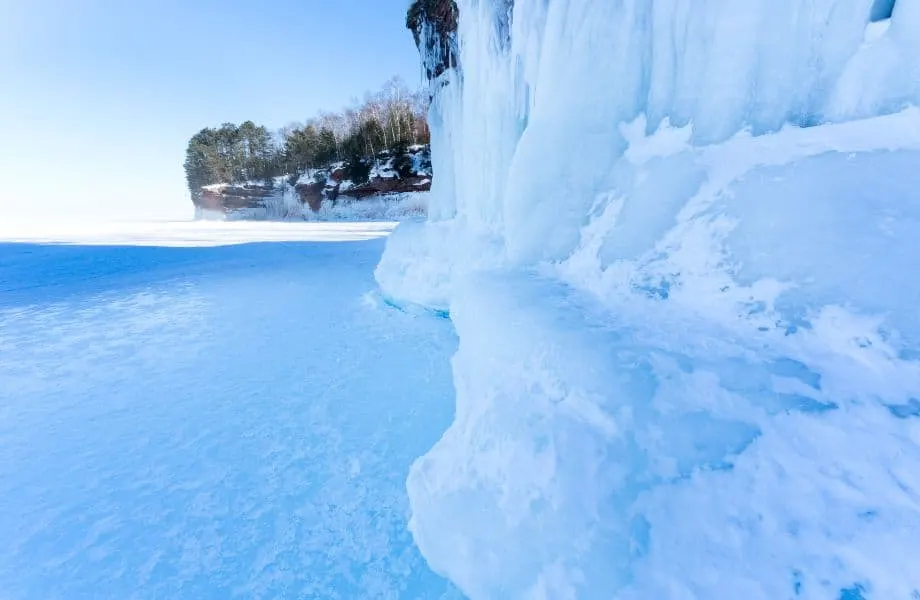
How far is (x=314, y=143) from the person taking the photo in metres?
29.6

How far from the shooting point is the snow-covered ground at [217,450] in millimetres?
1751

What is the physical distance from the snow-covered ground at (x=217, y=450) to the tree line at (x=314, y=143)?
22539 millimetres

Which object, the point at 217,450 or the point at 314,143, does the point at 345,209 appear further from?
the point at 217,450

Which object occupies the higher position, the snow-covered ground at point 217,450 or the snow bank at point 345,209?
the snow bank at point 345,209

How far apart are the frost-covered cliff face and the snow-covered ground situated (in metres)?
0.58

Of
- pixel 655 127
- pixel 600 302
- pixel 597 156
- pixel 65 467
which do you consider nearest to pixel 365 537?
pixel 600 302

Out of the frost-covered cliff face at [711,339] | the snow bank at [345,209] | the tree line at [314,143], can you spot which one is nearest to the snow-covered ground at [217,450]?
the frost-covered cliff face at [711,339]

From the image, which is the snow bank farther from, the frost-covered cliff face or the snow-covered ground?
the frost-covered cliff face

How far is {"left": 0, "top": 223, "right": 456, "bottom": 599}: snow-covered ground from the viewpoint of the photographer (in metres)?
1.75

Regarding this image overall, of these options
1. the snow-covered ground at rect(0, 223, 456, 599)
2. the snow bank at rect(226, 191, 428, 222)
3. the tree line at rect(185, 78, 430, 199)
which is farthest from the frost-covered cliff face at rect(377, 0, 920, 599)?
the tree line at rect(185, 78, 430, 199)

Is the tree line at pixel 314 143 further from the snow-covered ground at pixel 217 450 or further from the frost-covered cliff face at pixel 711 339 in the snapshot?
the frost-covered cliff face at pixel 711 339

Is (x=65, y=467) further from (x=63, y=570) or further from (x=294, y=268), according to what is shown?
(x=294, y=268)

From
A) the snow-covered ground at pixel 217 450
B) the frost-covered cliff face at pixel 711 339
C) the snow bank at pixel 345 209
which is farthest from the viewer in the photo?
the snow bank at pixel 345 209

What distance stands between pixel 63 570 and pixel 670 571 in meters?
2.62
